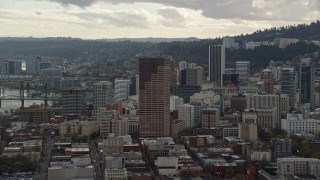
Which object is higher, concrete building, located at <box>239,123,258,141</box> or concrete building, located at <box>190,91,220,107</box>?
concrete building, located at <box>190,91,220,107</box>

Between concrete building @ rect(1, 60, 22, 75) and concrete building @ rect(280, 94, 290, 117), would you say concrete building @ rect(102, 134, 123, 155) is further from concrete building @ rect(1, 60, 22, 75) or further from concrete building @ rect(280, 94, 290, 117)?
concrete building @ rect(1, 60, 22, 75)

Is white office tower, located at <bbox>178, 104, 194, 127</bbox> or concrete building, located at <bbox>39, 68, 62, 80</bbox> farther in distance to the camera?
concrete building, located at <bbox>39, 68, 62, 80</bbox>

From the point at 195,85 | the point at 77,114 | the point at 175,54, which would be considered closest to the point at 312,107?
the point at 195,85

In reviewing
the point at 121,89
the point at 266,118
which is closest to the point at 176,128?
the point at 266,118

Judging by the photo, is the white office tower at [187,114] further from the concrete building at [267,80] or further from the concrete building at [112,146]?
the concrete building at [267,80]

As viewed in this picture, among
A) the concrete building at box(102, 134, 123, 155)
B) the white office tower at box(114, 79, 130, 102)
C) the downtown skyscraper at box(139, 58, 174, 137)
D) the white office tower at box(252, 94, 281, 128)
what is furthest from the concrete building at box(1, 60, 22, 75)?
the concrete building at box(102, 134, 123, 155)

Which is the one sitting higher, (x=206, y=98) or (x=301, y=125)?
(x=206, y=98)

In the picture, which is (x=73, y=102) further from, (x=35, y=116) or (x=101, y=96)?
(x=35, y=116)

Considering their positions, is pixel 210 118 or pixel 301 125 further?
pixel 210 118
